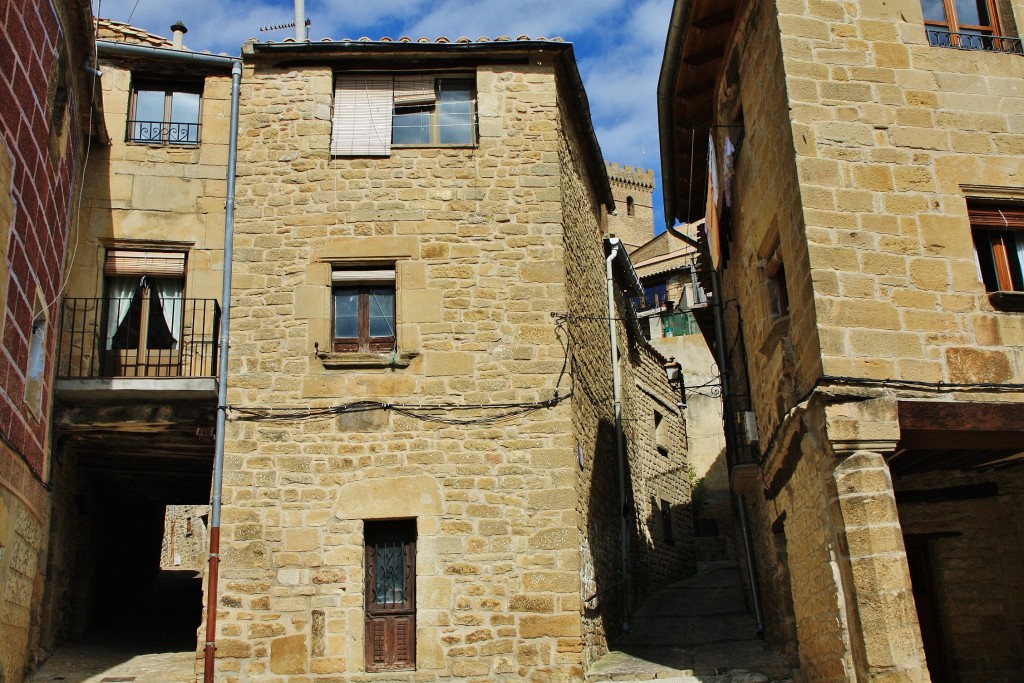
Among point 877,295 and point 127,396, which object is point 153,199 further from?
point 877,295

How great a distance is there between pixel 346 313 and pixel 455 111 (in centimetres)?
276

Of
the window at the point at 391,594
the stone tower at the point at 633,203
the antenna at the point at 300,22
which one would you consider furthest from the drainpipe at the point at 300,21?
the stone tower at the point at 633,203

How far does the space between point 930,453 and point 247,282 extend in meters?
7.18

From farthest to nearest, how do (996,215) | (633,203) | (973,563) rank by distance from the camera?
(633,203)
(973,563)
(996,215)

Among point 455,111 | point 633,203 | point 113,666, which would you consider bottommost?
→ point 113,666

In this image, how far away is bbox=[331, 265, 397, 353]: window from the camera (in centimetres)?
A: 1120

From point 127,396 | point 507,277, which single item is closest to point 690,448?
point 507,277

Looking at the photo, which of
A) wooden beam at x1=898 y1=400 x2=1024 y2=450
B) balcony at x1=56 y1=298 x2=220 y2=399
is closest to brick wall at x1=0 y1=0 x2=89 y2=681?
balcony at x1=56 y1=298 x2=220 y2=399

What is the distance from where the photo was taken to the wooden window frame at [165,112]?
1223 centimetres

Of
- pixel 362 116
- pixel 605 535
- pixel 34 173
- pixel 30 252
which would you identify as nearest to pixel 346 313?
pixel 362 116

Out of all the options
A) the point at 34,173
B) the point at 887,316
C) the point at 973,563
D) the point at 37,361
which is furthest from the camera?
the point at 973,563

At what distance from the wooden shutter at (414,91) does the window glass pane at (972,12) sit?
18.6 feet

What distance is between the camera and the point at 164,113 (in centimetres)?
1241

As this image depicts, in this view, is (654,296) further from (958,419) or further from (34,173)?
(34,173)
